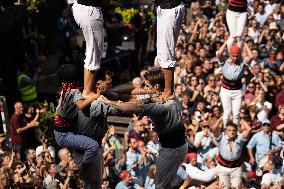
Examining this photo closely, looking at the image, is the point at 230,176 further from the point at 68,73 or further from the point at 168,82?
the point at 68,73

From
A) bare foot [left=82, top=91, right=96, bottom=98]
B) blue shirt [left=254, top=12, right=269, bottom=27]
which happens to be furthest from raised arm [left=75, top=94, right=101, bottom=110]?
blue shirt [left=254, top=12, right=269, bottom=27]

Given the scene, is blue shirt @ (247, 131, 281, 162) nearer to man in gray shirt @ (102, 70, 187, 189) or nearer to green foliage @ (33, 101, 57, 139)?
green foliage @ (33, 101, 57, 139)

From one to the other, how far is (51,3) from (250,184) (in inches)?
423

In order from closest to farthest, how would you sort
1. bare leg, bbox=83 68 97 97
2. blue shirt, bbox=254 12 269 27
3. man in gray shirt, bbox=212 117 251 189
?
bare leg, bbox=83 68 97 97
man in gray shirt, bbox=212 117 251 189
blue shirt, bbox=254 12 269 27

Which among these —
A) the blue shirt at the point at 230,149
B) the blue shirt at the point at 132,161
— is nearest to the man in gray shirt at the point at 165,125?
the blue shirt at the point at 230,149

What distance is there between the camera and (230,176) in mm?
11484

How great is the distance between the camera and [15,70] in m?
16.4

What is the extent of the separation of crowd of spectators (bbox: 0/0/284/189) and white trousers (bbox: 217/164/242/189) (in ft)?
0.46

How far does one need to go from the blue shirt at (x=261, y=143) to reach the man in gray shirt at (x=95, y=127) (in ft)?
16.7

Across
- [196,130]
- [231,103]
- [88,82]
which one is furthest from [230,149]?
[88,82]

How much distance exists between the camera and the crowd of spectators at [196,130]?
36.8ft

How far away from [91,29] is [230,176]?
4.97m

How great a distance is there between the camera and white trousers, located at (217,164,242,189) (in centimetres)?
1147

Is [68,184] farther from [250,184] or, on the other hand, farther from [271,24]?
[271,24]
